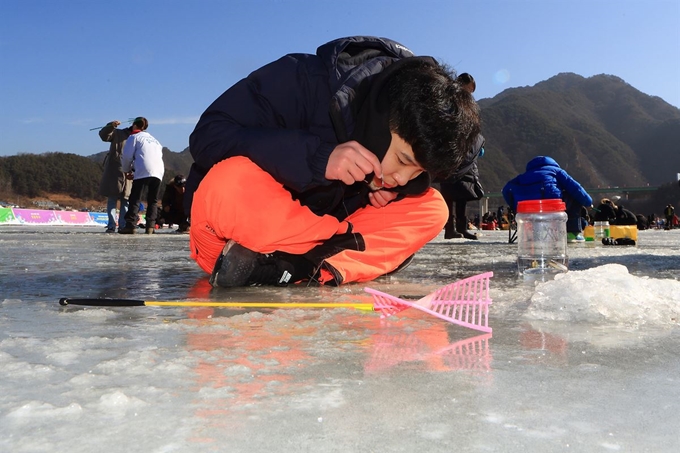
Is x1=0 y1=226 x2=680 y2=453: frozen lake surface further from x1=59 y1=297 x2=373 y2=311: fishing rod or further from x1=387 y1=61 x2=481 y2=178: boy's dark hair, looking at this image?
x1=387 y1=61 x2=481 y2=178: boy's dark hair

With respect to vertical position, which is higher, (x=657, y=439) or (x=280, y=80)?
(x=280, y=80)

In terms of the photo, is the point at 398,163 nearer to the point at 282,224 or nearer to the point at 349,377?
the point at 282,224

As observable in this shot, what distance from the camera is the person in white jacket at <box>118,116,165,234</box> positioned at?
25.3 ft

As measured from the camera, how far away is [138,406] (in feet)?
2.34

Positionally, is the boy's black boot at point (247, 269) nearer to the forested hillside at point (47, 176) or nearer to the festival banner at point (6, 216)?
the festival banner at point (6, 216)

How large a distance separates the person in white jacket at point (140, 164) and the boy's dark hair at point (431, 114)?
21.5 feet

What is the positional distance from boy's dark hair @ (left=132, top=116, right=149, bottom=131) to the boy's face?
6927 mm

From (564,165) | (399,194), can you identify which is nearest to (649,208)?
(564,165)

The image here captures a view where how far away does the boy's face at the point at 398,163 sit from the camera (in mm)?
1706

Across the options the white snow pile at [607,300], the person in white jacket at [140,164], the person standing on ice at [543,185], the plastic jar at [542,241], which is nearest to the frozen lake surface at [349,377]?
the white snow pile at [607,300]

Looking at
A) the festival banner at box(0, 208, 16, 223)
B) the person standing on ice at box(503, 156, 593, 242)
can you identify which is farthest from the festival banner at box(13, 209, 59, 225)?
the person standing on ice at box(503, 156, 593, 242)

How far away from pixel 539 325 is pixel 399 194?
0.98 m

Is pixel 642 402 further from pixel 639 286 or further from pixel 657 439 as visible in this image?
pixel 639 286

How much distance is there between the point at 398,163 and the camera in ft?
5.69
